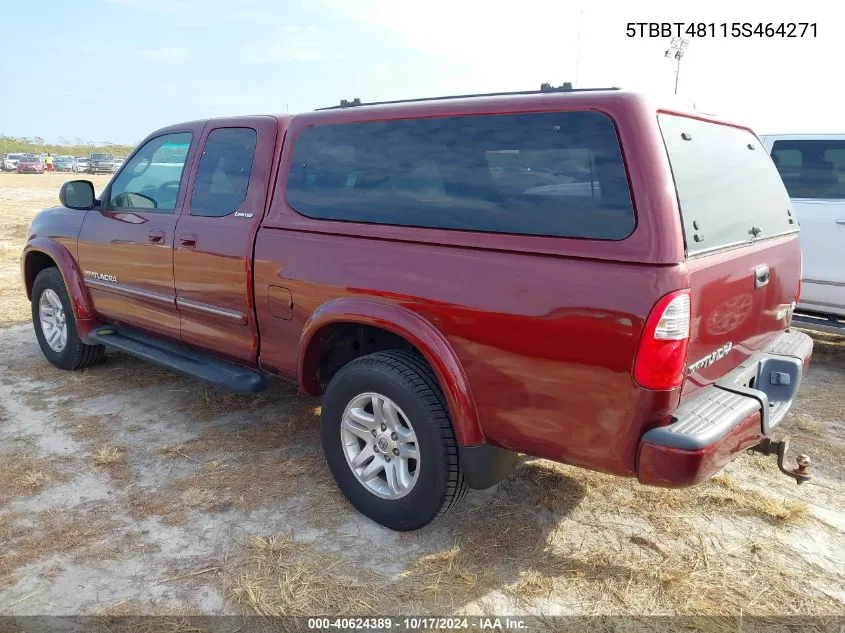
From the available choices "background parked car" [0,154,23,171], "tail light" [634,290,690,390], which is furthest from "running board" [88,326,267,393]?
"background parked car" [0,154,23,171]

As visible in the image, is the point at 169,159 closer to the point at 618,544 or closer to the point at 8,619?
the point at 8,619

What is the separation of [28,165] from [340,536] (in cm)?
4810

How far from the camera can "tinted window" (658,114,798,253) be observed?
2383 mm

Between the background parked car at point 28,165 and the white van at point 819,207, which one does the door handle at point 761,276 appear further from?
the background parked car at point 28,165

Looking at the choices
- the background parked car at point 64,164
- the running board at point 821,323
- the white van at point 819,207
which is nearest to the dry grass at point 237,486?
the running board at point 821,323

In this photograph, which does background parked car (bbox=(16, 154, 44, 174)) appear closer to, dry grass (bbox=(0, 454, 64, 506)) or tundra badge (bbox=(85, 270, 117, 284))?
tundra badge (bbox=(85, 270, 117, 284))

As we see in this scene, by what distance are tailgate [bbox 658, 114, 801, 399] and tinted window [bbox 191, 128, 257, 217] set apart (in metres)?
2.30

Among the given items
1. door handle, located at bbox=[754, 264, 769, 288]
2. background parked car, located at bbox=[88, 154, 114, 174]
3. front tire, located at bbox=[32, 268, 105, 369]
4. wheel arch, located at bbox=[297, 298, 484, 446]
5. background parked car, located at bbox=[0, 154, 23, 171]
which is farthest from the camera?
background parked car, located at bbox=[88, 154, 114, 174]

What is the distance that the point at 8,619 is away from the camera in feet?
8.00

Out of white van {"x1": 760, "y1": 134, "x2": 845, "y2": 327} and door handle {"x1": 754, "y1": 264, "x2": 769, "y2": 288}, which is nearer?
door handle {"x1": 754, "y1": 264, "x2": 769, "y2": 288}

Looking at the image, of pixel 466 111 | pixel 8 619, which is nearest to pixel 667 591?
pixel 466 111

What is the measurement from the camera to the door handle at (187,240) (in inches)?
149

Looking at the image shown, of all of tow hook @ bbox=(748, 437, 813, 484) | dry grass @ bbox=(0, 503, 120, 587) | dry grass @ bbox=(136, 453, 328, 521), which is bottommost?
dry grass @ bbox=(136, 453, 328, 521)

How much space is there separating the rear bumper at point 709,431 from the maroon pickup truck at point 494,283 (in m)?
0.01
